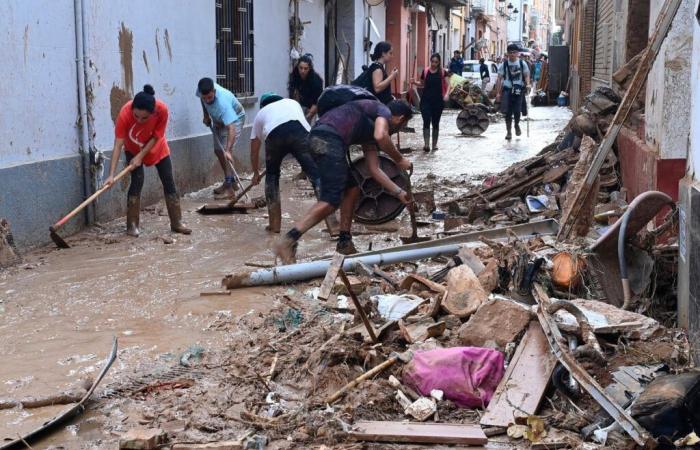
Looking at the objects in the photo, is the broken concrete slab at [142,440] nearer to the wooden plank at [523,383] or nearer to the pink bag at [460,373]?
the pink bag at [460,373]

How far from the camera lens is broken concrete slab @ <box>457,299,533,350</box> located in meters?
4.55

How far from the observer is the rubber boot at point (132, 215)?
842cm

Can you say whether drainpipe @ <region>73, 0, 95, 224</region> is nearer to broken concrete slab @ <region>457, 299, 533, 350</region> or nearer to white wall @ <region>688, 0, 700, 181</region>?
broken concrete slab @ <region>457, 299, 533, 350</region>

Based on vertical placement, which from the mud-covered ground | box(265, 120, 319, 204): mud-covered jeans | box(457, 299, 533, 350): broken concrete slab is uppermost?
box(265, 120, 319, 204): mud-covered jeans

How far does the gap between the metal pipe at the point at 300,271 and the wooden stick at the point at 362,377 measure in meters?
1.90

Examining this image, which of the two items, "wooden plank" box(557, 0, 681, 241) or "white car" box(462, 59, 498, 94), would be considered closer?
"wooden plank" box(557, 0, 681, 241)

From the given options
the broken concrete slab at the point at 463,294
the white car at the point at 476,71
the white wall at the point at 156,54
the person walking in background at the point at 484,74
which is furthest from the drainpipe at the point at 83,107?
the white car at the point at 476,71

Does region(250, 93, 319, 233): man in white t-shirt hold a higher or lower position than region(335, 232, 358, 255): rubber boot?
higher

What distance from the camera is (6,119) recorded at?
740 centimetres

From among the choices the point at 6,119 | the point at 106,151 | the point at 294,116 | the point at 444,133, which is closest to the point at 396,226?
the point at 294,116

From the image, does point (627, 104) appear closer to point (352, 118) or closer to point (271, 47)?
point (352, 118)

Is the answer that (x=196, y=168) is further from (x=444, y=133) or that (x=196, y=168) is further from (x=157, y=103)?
(x=444, y=133)

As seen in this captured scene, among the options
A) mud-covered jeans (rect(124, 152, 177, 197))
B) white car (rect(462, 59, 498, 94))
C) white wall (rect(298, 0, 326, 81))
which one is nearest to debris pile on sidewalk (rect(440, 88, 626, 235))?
mud-covered jeans (rect(124, 152, 177, 197))

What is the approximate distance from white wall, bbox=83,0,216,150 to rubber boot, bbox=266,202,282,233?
1.91 meters
